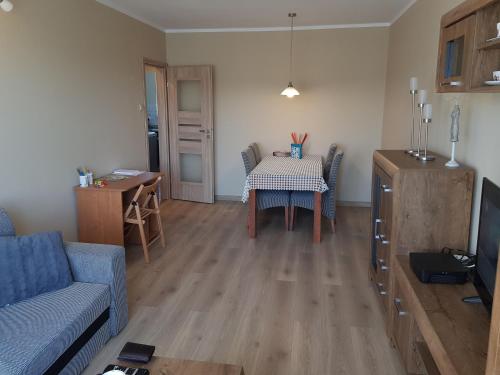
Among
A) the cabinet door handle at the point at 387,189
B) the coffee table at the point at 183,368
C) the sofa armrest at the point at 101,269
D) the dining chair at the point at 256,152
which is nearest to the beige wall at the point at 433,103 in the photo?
the cabinet door handle at the point at 387,189

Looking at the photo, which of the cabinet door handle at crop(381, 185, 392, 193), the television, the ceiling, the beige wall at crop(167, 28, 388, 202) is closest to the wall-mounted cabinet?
the television

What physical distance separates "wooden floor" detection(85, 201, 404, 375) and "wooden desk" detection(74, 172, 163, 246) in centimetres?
37

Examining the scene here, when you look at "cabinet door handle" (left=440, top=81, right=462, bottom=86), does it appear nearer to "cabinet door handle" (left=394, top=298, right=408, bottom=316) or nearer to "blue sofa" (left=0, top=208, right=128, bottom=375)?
"cabinet door handle" (left=394, top=298, right=408, bottom=316)

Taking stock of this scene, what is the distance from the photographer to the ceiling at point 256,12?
418cm

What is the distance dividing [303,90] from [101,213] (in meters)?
3.33

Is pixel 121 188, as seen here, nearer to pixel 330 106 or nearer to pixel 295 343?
pixel 295 343

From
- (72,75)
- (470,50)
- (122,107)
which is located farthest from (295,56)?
(470,50)

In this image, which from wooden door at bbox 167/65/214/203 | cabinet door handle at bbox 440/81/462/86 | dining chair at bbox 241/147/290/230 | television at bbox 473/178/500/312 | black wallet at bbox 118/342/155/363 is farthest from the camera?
wooden door at bbox 167/65/214/203

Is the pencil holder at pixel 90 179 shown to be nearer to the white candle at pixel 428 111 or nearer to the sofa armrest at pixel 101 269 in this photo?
the sofa armrest at pixel 101 269

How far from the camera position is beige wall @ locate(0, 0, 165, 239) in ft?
9.68

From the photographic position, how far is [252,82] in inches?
225

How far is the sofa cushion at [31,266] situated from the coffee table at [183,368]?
0.91 m

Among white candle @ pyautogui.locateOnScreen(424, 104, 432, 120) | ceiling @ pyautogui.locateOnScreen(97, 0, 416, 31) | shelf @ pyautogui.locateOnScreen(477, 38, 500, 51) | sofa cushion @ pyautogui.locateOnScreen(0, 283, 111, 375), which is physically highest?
ceiling @ pyautogui.locateOnScreen(97, 0, 416, 31)

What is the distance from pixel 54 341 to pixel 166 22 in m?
4.39
